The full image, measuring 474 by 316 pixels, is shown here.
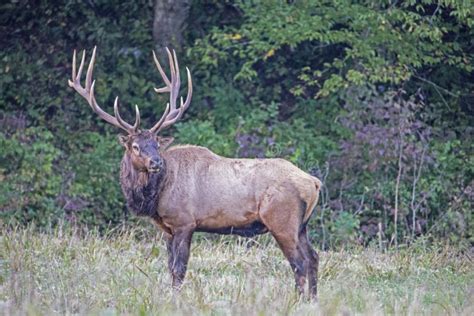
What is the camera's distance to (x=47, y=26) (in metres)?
18.8

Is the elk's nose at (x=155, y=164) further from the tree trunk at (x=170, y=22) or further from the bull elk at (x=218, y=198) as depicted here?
the tree trunk at (x=170, y=22)

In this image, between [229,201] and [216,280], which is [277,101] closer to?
[229,201]

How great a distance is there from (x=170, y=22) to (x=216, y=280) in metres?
8.87

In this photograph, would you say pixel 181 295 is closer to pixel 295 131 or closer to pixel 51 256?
pixel 51 256

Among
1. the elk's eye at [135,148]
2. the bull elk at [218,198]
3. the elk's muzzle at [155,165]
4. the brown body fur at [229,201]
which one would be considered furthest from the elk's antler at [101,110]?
the elk's muzzle at [155,165]

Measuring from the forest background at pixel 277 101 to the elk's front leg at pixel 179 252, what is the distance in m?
4.61

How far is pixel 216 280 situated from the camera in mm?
9898

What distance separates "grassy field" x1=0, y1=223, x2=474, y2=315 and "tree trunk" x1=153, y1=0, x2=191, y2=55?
502cm

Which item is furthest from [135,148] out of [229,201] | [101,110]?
[229,201]

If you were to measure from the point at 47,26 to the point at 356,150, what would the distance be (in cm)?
569

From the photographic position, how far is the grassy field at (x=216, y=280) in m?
7.65

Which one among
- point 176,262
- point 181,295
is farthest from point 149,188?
point 181,295

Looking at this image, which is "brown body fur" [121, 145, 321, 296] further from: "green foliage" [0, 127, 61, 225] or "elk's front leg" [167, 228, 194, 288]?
"green foliage" [0, 127, 61, 225]

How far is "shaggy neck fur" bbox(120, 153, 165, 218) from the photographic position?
33.8 feet
